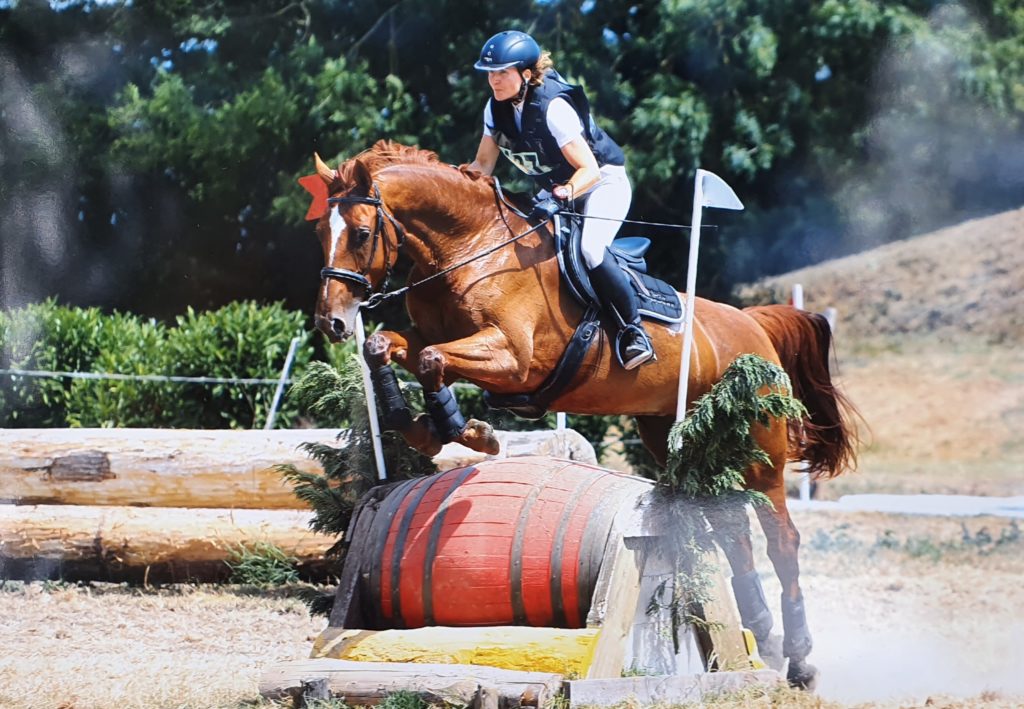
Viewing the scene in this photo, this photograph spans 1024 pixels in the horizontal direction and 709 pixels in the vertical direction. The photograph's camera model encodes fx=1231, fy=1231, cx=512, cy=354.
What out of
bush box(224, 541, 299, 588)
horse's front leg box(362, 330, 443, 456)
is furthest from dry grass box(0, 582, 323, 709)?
horse's front leg box(362, 330, 443, 456)

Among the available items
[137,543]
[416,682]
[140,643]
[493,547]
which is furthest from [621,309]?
[137,543]

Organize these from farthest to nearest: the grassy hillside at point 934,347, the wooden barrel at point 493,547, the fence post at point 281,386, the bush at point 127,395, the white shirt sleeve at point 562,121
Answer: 1. the grassy hillside at point 934,347
2. the bush at point 127,395
3. the fence post at point 281,386
4. the white shirt sleeve at point 562,121
5. the wooden barrel at point 493,547

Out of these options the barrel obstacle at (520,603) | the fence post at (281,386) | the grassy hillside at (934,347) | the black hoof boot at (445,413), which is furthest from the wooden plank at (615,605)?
the grassy hillside at (934,347)

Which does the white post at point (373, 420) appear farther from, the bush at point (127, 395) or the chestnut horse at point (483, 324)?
the bush at point (127, 395)

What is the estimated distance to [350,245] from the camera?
423 centimetres

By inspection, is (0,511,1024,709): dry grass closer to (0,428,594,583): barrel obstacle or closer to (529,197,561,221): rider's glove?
(0,428,594,583): barrel obstacle

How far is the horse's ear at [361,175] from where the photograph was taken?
14.0 ft

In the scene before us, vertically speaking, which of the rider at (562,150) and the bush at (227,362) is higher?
the rider at (562,150)

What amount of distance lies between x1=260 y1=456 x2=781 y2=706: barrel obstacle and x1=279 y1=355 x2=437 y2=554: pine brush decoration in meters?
0.45

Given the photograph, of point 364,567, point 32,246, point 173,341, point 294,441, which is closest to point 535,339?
point 364,567

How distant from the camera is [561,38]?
11.4 m

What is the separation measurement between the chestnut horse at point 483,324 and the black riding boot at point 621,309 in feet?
0.21

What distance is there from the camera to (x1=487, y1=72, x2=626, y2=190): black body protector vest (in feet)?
15.2

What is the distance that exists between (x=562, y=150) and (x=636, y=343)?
783 millimetres
